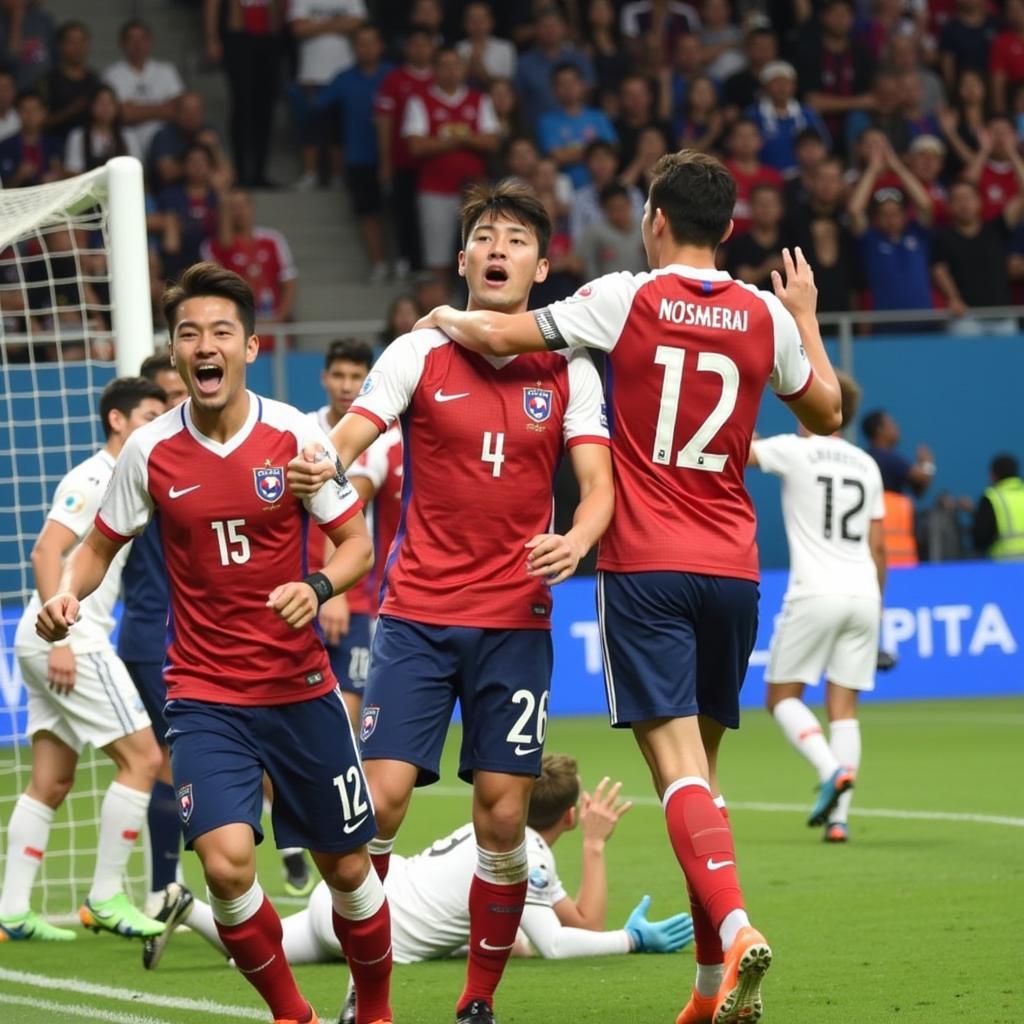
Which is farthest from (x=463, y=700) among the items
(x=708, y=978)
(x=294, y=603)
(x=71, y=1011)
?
(x=71, y=1011)

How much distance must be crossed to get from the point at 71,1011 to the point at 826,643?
→ 5263 mm

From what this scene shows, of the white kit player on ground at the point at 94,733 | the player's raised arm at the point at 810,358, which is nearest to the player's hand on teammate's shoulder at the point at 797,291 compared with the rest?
the player's raised arm at the point at 810,358

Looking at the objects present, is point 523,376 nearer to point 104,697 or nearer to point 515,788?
point 515,788

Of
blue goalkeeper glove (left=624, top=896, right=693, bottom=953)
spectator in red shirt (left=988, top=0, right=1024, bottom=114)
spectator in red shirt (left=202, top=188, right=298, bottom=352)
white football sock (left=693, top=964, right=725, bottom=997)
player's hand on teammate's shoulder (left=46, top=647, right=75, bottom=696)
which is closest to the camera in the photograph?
white football sock (left=693, top=964, right=725, bottom=997)

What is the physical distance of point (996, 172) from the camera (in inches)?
803

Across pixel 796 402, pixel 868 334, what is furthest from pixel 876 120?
pixel 796 402

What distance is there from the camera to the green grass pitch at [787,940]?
638 centimetres

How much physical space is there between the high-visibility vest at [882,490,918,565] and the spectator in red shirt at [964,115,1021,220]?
444 centimetres

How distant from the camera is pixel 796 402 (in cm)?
611

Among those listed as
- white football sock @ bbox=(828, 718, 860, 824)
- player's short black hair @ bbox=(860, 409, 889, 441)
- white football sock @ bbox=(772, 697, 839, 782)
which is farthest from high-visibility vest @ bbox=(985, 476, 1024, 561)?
white football sock @ bbox=(828, 718, 860, 824)

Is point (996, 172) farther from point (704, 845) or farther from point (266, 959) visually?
point (266, 959)

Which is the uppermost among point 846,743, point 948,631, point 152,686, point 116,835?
point 152,686

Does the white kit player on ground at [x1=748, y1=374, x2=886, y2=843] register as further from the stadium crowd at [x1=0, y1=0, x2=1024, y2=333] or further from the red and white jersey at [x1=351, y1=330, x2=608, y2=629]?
the stadium crowd at [x1=0, y1=0, x2=1024, y2=333]

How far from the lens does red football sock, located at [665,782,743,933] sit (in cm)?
555
